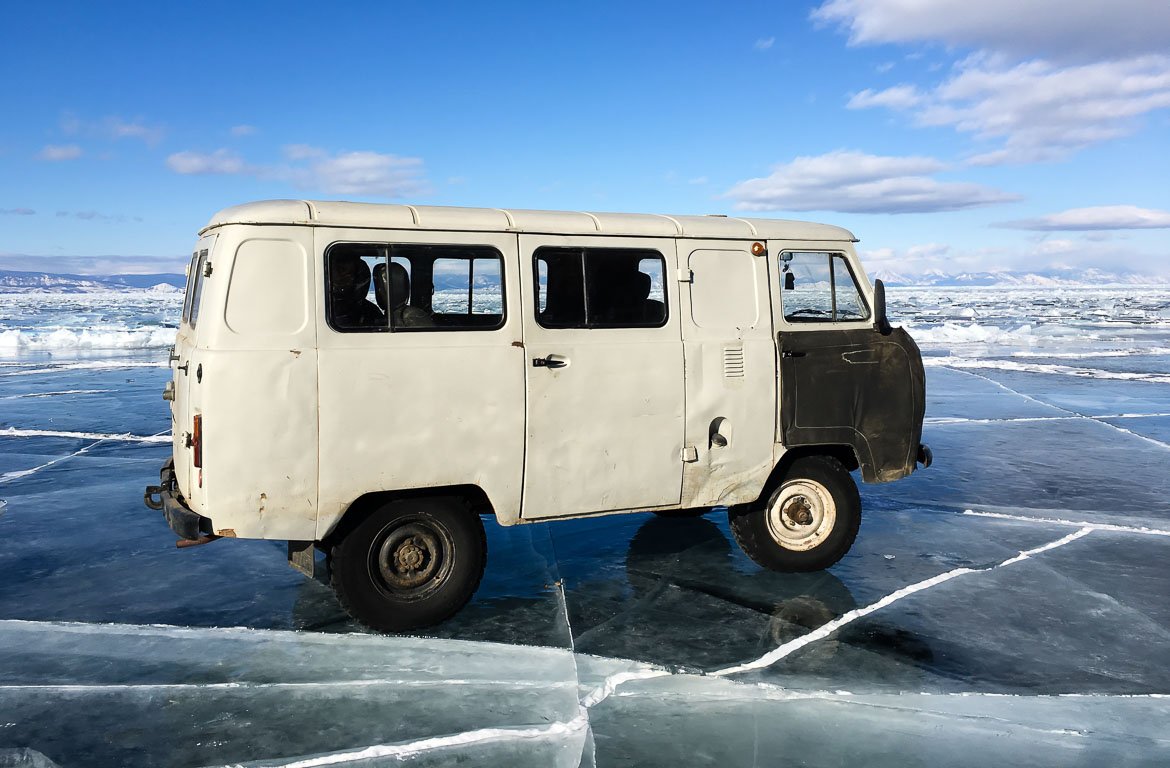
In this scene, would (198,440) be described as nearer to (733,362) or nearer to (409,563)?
(409,563)

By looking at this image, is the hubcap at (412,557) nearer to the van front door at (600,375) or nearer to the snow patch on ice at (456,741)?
the van front door at (600,375)

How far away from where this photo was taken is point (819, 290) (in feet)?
22.7

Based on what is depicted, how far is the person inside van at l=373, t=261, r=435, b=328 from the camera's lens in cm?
563

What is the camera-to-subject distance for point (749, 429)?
660cm

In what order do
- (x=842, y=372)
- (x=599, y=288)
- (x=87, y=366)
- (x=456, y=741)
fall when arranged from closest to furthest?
(x=456, y=741)
(x=599, y=288)
(x=842, y=372)
(x=87, y=366)

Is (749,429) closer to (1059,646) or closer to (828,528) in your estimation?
(828,528)

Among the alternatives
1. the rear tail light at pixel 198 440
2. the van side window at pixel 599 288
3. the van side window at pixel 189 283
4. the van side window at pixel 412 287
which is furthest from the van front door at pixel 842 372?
the van side window at pixel 189 283

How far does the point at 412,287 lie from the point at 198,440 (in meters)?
1.53

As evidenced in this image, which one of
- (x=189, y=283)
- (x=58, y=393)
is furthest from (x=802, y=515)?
(x=58, y=393)

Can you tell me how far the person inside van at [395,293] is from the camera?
5.63 meters

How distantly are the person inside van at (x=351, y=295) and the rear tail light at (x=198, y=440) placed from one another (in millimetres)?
926

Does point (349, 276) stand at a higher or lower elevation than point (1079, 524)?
higher

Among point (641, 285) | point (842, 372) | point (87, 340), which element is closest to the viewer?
point (641, 285)

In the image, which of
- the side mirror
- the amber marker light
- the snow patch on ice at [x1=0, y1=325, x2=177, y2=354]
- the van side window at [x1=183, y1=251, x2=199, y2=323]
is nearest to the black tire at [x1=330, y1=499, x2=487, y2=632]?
the amber marker light
